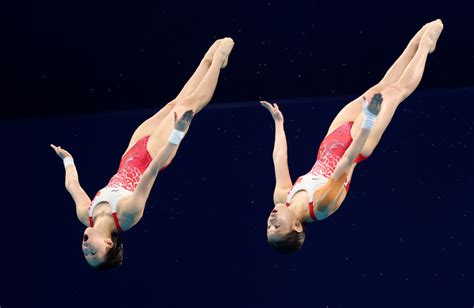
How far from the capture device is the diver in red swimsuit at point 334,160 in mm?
4855

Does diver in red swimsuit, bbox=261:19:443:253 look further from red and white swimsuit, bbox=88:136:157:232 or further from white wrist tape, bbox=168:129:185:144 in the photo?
red and white swimsuit, bbox=88:136:157:232

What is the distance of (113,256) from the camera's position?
16.6 feet

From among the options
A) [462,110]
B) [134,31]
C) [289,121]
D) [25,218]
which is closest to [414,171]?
[462,110]

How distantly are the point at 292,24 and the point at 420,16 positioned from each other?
0.78 m

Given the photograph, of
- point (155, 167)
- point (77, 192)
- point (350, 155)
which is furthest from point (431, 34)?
point (77, 192)

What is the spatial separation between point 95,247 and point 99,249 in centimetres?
2

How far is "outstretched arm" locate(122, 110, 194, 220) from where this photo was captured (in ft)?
15.7

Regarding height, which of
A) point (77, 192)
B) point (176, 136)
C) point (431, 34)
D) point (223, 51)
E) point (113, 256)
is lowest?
point (113, 256)

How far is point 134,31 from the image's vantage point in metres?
6.56

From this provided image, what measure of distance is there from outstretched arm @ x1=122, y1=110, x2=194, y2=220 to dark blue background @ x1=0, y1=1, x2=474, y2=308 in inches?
53.6

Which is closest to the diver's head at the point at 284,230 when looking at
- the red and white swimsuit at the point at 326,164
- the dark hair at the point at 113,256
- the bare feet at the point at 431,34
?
the red and white swimsuit at the point at 326,164

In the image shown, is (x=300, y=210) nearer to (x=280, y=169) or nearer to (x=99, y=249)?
(x=280, y=169)

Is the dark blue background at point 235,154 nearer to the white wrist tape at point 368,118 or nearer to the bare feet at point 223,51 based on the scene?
the bare feet at point 223,51

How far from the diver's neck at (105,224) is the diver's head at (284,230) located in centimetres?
79
